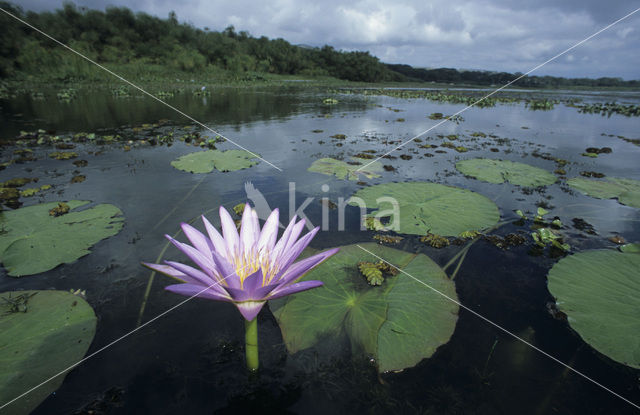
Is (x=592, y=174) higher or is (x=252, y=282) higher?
(x=252, y=282)

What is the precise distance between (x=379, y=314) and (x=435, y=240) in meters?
1.34

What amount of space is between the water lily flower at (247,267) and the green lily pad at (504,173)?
4.51 metres

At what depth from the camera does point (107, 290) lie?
2111 millimetres

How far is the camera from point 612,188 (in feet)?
14.1

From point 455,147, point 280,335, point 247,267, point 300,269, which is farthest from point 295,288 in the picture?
point 455,147

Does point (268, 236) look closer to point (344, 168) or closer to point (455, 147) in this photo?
point (344, 168)

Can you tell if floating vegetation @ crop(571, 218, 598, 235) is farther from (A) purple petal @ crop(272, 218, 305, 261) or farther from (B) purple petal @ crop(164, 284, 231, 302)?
(B) purple petal @ crop(164, 284, 231, 302)

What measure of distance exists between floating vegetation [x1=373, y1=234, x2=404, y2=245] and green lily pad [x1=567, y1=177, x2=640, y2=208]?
3508mm

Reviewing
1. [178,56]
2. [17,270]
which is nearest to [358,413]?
[17,270]

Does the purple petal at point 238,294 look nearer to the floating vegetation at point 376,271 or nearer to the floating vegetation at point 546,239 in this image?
the floating vegetation at point 376,271

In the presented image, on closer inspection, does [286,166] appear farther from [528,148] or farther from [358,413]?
[528,148]

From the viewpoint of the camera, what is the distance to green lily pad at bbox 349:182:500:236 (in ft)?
10.2

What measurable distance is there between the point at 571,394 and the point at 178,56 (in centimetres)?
4359

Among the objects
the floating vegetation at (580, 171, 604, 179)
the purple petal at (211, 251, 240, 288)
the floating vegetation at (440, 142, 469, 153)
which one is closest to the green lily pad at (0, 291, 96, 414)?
the purple petal at (211, 251, 240, 288)
